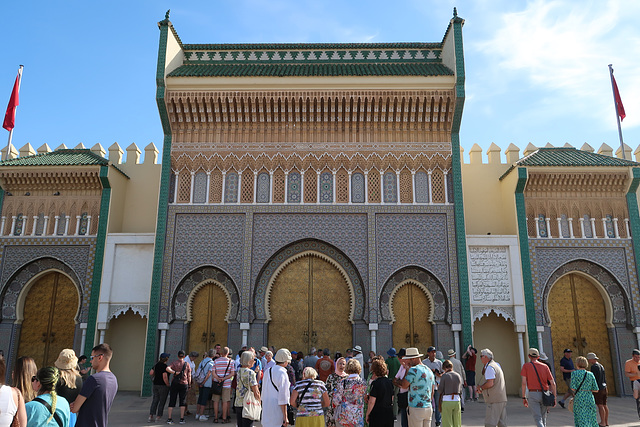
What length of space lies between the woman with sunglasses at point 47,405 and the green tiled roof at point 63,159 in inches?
396

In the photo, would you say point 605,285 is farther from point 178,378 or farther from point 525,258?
point 178,378

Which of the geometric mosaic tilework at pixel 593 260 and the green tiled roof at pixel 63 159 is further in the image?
the green tiled roof at pixel 63 159

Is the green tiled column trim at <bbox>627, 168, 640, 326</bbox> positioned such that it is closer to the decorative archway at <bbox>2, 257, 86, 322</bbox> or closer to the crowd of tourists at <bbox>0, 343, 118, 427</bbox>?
the crowd of tourists at <bbox>0, 343, 118, 427</bbox>

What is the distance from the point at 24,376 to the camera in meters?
3.53

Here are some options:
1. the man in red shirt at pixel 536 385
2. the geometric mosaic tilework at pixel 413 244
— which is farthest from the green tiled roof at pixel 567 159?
the man in red shirt at pixel 536 385

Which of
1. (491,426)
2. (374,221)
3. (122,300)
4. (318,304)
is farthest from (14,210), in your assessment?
(491,426)

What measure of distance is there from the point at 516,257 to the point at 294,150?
604 cm

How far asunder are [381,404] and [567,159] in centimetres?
1037

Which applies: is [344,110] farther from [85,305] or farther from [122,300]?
[85,305]

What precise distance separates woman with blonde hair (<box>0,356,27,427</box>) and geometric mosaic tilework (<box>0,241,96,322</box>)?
991cm

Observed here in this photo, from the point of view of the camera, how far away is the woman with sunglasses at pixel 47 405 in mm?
3568

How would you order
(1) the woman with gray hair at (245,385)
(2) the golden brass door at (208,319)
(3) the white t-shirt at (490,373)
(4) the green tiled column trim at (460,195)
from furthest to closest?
1. (2) the golden brass door at (208,319)
2. (4) the green tiled column trim at (460,195)
3. (3) the white t-shirt at (490,373)
4. (1) the woman with gray hair at (245,385)

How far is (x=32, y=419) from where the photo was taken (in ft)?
11.7

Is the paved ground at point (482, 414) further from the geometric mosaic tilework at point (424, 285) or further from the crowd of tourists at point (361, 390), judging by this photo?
the geometric mosaic tilework at point (424, 285)
